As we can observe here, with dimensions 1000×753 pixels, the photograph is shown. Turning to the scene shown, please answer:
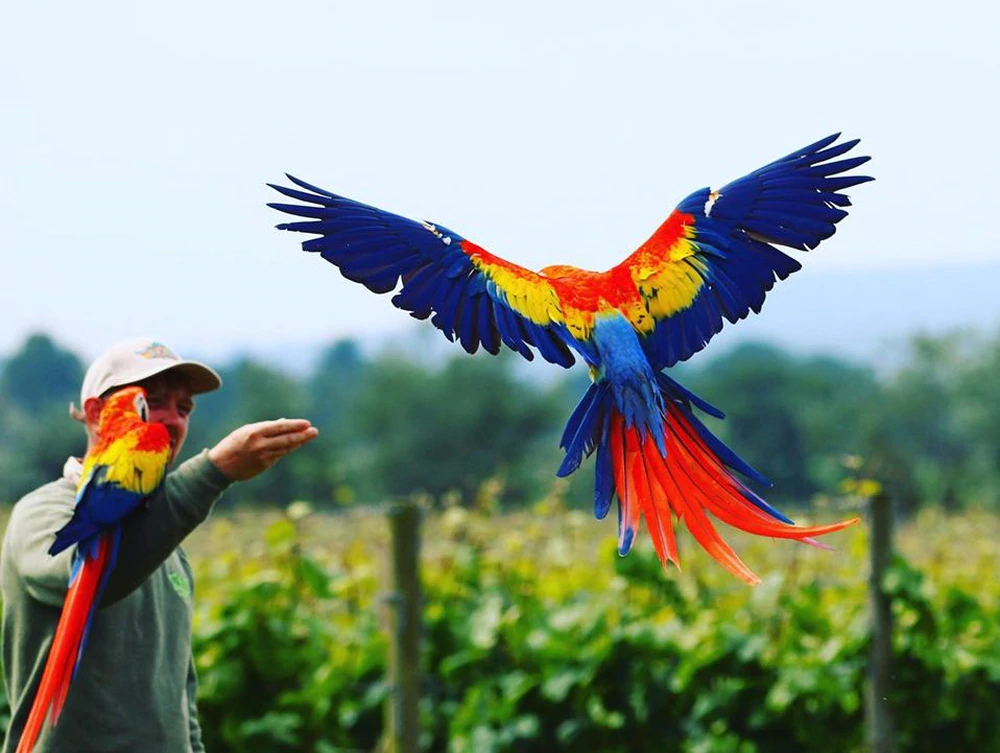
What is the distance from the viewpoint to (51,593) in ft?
7.04

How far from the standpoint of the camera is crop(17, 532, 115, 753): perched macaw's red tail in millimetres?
1836

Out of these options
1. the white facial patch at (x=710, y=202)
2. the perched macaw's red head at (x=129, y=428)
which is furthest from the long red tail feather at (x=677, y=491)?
the perched macaw's red head at (x=129, y=428)

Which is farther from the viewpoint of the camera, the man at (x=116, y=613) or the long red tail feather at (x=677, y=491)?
the man at (x=116, y=613)

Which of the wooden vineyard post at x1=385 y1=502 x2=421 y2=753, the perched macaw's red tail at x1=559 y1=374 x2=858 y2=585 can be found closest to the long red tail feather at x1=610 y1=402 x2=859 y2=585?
the perched macaw's red tail at x1=559 y1=374 x2=858 y2=585

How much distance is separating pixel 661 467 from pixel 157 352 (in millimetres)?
1076

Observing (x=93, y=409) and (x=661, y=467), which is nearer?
(x=661, y=467)

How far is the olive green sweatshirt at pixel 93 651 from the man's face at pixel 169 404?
0.42 ft

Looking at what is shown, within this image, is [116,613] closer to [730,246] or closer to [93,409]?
[93,409]

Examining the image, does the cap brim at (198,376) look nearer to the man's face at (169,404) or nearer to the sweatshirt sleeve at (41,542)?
the man's face at (169,404)

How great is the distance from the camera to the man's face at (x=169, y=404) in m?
2.20

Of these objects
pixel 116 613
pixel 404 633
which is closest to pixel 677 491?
pixel 116 613

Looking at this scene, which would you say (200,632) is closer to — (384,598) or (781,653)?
(384,598)

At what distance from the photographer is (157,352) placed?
2.23 m

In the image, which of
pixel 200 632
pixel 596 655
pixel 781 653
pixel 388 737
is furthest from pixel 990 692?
pixel 200 632
